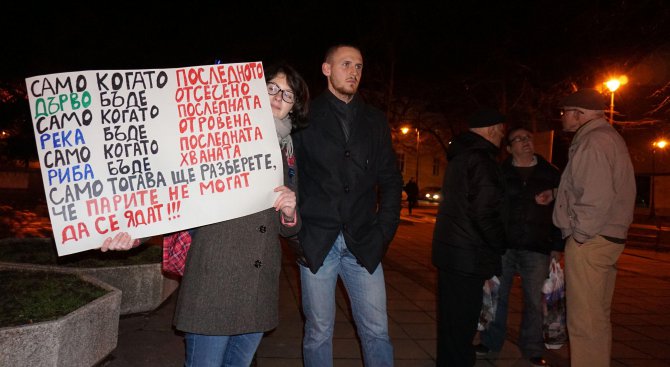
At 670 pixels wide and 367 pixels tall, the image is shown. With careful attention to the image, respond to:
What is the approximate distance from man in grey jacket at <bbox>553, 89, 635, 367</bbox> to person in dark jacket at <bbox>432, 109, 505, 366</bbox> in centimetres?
54

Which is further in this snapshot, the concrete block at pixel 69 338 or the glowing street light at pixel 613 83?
the glowing street light at pixel 613 83

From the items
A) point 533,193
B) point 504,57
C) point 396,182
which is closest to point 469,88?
point 504,57

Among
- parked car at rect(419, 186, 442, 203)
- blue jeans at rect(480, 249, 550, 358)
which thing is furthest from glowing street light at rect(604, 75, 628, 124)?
parked car at rect(419, 186, 442, 203)

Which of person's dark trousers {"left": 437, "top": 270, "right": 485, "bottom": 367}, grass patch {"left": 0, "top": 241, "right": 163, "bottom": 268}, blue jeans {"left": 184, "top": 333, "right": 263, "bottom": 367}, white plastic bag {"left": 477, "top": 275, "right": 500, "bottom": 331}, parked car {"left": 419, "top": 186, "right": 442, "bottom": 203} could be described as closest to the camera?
blue jeans {"left": 184, "top": 333, "right": 263, "bottom": 367}

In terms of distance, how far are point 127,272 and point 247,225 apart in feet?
10.9

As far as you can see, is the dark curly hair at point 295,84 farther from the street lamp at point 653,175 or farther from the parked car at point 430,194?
the parked car at point 430,194

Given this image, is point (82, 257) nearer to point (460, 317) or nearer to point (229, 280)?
point (229, 280)

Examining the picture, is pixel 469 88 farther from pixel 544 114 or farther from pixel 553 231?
pixel 553 231

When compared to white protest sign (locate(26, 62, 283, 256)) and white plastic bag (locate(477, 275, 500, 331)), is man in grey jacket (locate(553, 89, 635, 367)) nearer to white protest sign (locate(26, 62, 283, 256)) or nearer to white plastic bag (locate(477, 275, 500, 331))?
white plastic bag (locate(477, 275, 500, 331))

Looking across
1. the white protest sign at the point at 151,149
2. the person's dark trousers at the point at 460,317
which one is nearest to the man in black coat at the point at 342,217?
the white protest sign at the point at 151,149

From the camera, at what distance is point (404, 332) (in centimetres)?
499

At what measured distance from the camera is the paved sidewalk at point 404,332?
4203mm

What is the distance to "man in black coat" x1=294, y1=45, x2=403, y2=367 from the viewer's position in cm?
290

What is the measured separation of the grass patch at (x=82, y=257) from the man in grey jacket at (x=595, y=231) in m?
4.14
